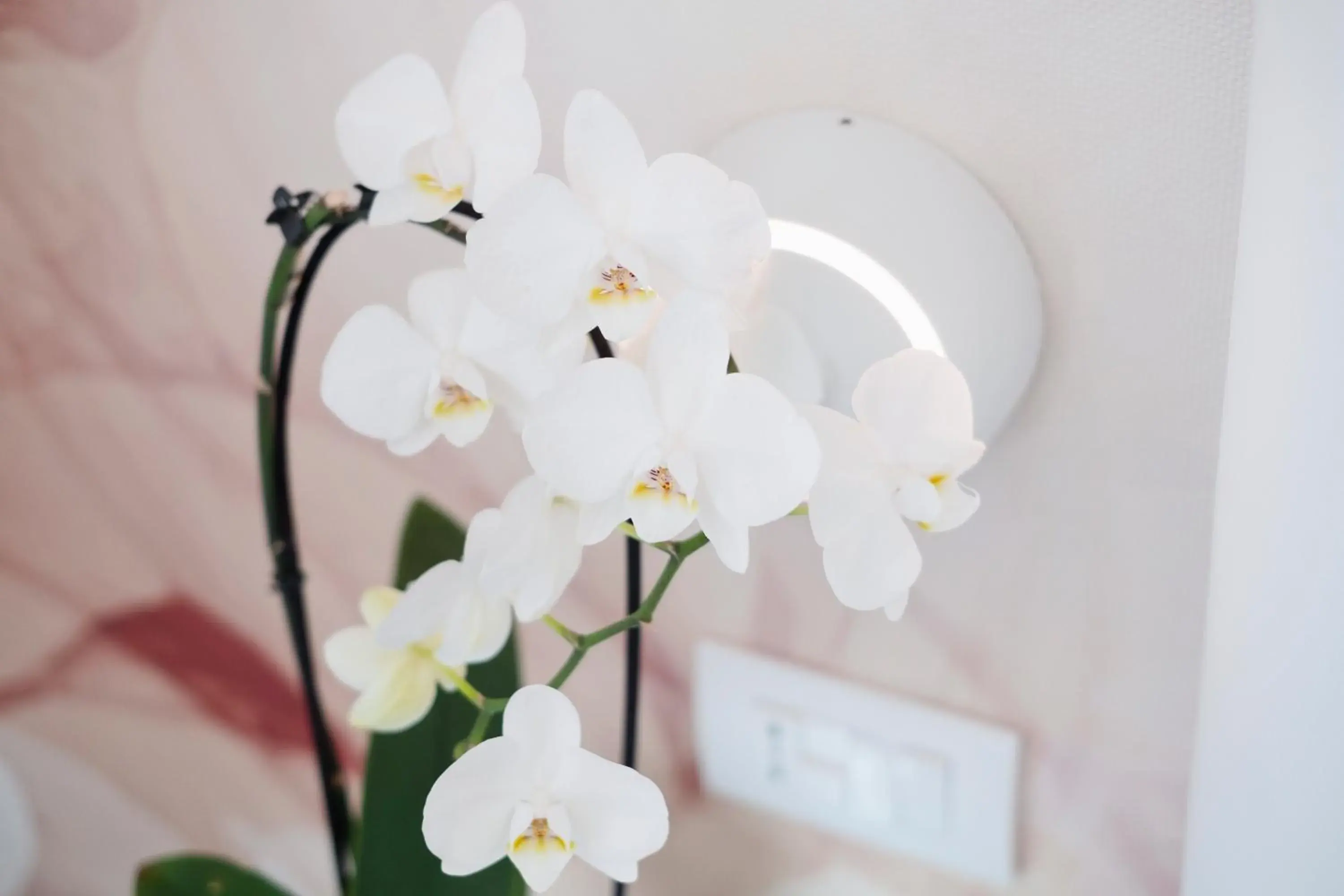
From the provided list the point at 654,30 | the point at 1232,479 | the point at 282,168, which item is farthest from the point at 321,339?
the point at 1232,479

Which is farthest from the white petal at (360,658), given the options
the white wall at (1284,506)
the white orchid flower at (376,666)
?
the white wall at (1284,506)

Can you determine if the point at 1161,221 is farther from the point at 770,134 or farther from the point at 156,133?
the point at 156,133

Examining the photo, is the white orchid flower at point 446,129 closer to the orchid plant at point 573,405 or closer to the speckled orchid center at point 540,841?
the orchid plant at point 573,405

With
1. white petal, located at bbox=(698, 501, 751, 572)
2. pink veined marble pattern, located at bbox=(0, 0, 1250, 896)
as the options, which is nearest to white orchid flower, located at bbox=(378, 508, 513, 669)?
white petal, located at bbox=(698, 501, 751, 572)

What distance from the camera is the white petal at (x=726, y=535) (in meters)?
0.40

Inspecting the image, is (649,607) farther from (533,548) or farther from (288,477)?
(288,477)

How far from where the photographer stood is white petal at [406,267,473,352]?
0.45 metres

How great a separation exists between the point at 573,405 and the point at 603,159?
0.27 ft

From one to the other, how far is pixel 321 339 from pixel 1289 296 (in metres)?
0.63

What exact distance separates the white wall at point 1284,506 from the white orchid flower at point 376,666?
33 cm

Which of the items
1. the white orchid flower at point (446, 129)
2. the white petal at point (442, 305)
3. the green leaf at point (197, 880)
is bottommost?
the green leaf at point (197, 880)

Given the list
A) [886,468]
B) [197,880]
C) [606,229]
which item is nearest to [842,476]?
[886,468]

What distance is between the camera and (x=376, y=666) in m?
0.54

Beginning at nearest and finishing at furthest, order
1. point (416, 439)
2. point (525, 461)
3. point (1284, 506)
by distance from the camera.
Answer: point (1284, 506) < point (416, 439) < point (525, 461)
